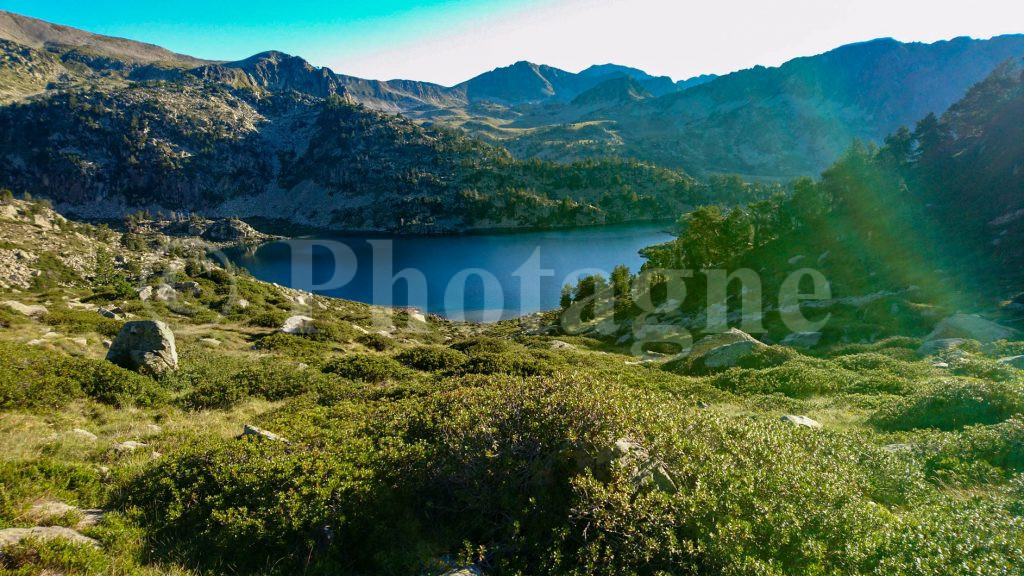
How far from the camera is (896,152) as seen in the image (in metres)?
74.2

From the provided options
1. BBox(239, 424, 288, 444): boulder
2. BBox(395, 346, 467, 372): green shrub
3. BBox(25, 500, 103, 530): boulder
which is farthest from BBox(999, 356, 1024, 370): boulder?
BBox(25, 500, 103, 530): boulder

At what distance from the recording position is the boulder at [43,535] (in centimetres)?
680

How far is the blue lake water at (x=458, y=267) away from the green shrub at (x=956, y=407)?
76.4m

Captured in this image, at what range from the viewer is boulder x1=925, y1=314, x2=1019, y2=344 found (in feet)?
95.3

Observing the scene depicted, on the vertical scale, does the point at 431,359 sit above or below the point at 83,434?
below

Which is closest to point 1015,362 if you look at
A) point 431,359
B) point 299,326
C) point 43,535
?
point 431,359

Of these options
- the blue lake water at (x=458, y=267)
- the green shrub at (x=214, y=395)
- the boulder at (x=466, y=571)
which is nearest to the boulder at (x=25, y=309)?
the green shrub at (x=214, y=395)

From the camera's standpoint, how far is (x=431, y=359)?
27547 millimetres

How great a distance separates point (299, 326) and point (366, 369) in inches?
614

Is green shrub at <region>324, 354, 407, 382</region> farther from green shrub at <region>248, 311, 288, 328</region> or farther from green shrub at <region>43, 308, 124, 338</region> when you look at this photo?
green shrub at <region>248, 311, 288, 328</region>

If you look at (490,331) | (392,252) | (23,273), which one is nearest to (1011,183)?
(490,331)

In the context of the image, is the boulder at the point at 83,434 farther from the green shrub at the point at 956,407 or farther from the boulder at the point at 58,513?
the green shrub at the point at 956,407

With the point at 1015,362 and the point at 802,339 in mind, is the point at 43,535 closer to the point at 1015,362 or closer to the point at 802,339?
the point at 1015,362

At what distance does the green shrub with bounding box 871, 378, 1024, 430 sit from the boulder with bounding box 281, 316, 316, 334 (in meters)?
36.6
